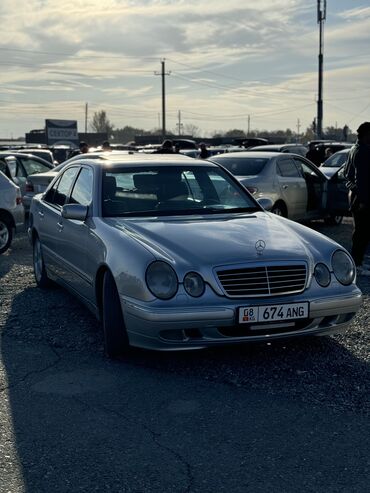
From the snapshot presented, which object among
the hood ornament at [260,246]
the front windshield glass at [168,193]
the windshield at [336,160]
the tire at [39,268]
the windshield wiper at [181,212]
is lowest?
the tire at [39,268]

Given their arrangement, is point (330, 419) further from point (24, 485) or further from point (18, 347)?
point (18, 347)

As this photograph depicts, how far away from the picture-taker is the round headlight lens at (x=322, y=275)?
4934 millimetres

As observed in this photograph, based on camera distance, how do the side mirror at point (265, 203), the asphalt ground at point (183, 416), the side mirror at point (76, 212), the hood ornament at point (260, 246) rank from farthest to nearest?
the side mirror at point (265, 203) < the side mirror at point (76, 212) < the hood ornament at point (260, 246) < the asphalt ground at point (183, 416)

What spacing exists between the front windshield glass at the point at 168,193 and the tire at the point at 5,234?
16.4 ft

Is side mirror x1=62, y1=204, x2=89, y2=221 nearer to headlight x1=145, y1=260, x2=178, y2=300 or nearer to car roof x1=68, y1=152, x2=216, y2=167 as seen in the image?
car roof x1=68, y1=152, x2=216, y2=167

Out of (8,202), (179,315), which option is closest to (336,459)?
(179,315)

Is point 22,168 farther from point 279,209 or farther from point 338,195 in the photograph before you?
point 338,195

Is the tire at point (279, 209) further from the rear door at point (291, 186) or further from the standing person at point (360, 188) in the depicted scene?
the standing person at point (360, 188)

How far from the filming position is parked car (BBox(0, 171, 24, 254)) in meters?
10.5

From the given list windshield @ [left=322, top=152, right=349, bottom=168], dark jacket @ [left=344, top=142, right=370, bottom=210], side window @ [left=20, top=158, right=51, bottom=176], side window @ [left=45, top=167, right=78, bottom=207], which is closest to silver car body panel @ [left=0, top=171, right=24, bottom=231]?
side window @ [left=45, top=167, right=78, bottom=207]

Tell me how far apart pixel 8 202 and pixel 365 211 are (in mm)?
5546

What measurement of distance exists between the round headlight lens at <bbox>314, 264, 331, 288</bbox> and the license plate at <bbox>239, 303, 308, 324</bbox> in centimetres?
28

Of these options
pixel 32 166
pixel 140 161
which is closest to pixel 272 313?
pixel 140 161

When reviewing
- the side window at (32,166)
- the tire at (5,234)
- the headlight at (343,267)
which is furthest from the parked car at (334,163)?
the headlight at (343,267)
